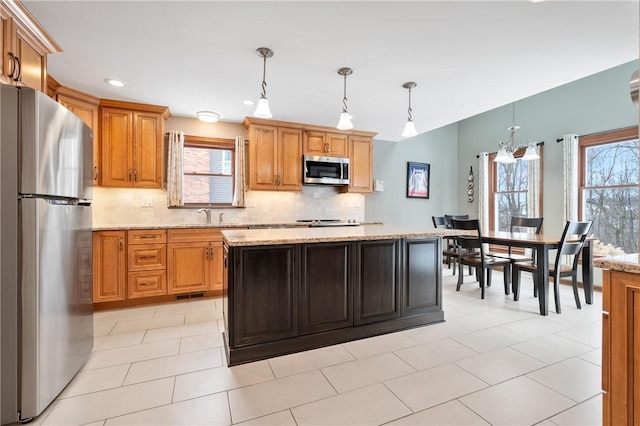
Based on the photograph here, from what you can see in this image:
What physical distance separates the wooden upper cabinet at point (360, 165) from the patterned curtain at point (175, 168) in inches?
100

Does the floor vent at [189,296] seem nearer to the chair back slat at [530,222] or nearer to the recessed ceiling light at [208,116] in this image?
the recessed ceiling light at [208,116]

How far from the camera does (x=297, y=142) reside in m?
4.58

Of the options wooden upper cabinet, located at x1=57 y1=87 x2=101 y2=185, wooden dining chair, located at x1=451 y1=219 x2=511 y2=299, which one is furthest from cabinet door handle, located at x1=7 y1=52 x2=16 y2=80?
wooden dining chair, located at x1=451 y1=219 x2=511 y2=299

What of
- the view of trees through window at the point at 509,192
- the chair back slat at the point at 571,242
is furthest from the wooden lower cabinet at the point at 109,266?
the view of trees through window at the point at 509,192

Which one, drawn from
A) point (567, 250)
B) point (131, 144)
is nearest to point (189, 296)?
point (131, 144)

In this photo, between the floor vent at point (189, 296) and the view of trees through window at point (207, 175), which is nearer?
the floor vent at point (189, 296)

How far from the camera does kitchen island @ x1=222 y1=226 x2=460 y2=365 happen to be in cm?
215

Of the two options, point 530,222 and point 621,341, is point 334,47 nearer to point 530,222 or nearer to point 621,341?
point 621,341

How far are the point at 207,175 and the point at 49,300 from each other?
2.90 m

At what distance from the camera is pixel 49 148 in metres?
1.65

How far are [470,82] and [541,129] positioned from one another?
2.75 metres

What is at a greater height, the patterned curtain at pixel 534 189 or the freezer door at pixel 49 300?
the patterned curtain at pixel 534 189

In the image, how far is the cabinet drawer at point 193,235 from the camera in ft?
11.7

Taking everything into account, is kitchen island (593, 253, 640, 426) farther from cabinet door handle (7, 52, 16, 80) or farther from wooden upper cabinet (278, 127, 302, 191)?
wooden upper cabinet (278, 127, 302, 191)
